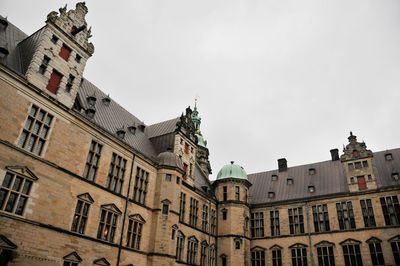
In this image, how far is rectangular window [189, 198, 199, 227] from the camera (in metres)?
29.8

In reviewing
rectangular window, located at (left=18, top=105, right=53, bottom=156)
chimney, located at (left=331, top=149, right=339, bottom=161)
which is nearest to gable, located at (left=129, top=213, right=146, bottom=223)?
rectangular window, located at (left=18, top=105, right=53, bottom=156)

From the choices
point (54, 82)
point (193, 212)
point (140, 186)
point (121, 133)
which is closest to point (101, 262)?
point (140, 186)

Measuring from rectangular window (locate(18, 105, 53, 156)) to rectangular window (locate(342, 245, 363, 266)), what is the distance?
27.9 meters

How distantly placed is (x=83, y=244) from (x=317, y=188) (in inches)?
1020

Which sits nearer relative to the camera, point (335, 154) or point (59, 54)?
point (59, 54)

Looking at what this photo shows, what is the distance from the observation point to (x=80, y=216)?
1927cm

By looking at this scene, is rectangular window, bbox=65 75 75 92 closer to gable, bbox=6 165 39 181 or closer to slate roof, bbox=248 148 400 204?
gable, bbox=6 165 39 181

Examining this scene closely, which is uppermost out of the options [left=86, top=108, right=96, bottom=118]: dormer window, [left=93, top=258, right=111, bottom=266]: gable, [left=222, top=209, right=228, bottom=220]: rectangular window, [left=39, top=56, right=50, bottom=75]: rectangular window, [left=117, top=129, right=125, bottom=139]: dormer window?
[left=39, top=56, right=50, bottom=75]: rectangular window

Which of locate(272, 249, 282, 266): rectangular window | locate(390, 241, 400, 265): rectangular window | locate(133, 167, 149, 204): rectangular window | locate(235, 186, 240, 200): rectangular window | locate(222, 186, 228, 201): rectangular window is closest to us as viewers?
locate(133, 167, 149, 204): rectangular window

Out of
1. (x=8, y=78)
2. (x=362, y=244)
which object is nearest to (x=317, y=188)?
(x=362, y=244)

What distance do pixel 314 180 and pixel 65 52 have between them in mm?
29269

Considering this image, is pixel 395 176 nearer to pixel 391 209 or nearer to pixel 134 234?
pixel 391 209

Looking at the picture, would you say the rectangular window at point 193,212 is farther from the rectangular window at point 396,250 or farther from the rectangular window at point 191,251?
the rectangular window at point 396,250

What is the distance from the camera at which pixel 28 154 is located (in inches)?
667
